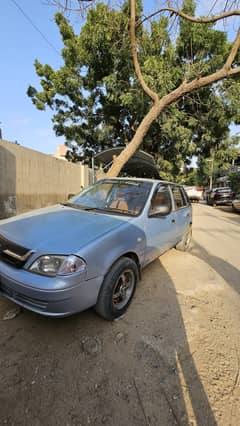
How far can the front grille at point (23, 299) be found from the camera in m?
1.77

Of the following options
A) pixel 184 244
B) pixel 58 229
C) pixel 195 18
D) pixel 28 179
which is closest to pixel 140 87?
pixel 195 18

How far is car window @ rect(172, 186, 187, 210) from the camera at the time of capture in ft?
13.3

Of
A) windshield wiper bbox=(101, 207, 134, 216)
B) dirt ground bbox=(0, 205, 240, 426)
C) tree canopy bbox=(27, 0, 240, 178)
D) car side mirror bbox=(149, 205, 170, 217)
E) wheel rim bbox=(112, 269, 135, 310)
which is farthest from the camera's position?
tree canopy bbox=(27, 0, 240, 178)

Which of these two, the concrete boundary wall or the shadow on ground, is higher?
the concrete boundary wall

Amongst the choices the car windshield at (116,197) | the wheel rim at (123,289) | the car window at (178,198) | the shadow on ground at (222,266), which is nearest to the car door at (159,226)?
the car windshield at (116,197)

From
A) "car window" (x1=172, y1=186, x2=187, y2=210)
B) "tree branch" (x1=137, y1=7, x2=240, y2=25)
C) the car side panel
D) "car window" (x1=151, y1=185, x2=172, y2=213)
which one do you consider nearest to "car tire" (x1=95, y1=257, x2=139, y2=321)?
the car side panel

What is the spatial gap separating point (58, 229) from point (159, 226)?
161cm

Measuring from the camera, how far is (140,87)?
30.1 ft

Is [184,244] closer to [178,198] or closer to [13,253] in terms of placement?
[178,198]

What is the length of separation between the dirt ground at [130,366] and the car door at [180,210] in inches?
59.5

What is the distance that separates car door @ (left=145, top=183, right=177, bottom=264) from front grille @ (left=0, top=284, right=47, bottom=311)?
1.51 m

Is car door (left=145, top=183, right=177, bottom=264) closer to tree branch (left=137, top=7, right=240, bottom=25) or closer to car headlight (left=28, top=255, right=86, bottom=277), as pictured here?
car headlight (left=28, top=255, right=86, bottom=277)

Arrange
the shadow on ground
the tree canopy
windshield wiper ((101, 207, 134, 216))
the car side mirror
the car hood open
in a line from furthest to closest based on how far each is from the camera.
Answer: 1. the tree canopy
2. the shadow on ground
3. the car side mirror
4. windshield wiper ((101, 207, 134, 216))
5. the car hood open

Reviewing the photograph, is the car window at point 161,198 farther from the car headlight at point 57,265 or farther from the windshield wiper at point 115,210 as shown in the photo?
the car headlight at point 57,265
